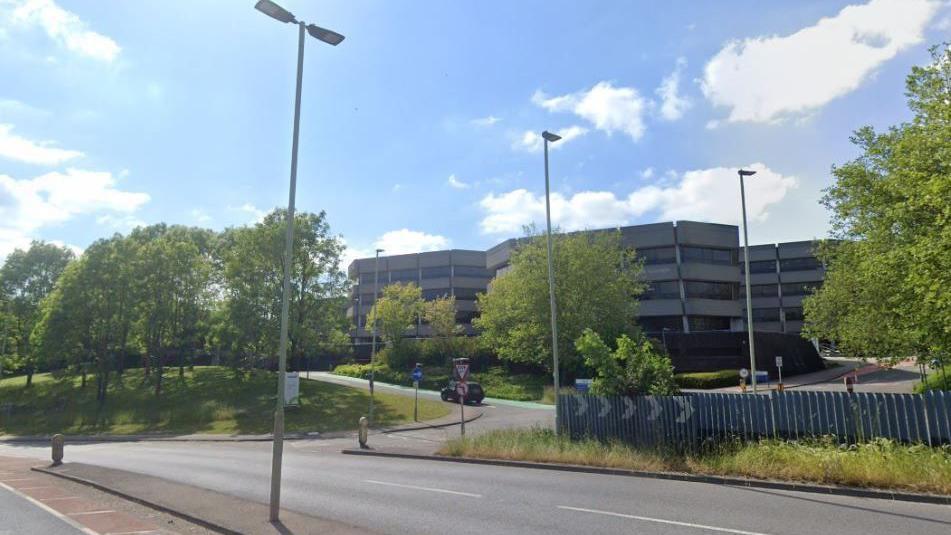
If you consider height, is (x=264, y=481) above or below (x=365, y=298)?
below

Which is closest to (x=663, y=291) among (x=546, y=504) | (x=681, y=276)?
(x=681, y=276)

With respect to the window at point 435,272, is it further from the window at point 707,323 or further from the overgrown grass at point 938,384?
the overgrown grass at point 938,384

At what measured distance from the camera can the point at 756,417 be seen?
48.6 ft

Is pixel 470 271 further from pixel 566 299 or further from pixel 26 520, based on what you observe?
pixel 26 520

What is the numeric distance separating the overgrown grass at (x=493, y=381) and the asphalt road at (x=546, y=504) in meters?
29.1

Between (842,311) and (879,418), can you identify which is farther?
(842,311)

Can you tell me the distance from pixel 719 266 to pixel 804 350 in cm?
1351

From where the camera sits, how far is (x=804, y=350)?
59.9 m

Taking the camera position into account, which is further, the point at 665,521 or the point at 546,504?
the point at 546,504

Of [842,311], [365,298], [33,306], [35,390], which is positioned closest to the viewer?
[842,311]

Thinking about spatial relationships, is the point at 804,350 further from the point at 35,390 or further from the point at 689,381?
the point at 35,390

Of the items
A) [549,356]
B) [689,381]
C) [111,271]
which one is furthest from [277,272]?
[689,381]

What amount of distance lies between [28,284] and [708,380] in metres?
76.1

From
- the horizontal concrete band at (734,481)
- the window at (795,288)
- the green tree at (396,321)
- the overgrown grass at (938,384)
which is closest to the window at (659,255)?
the green tree at (396,321)
